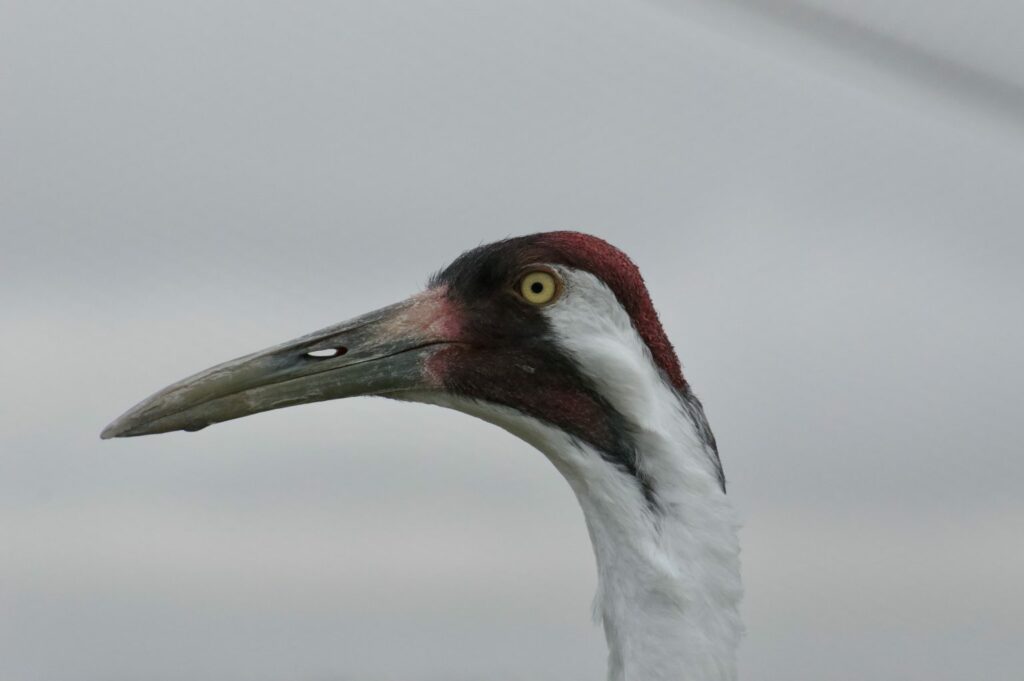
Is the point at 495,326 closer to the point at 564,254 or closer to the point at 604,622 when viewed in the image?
the point at 564,254

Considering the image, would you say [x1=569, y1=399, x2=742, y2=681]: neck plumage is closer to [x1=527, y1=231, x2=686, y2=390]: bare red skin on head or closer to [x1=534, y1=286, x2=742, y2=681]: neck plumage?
[x1=534, y1=286, x2=742, y2=681]: neck plumage

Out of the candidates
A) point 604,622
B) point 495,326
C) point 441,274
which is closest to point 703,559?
point 604,622

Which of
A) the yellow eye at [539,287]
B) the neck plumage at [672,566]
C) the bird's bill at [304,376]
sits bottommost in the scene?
the neck plumage at [672,566]

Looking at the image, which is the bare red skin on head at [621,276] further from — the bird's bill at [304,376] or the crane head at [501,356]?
the bird's bill at [304,376]

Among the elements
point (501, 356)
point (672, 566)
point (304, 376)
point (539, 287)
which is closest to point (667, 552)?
point (672, 566)

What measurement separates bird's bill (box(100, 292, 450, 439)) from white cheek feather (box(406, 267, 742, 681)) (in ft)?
1.45

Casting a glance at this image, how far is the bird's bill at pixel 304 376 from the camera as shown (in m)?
3.96

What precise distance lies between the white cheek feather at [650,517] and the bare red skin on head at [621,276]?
0.03 meters

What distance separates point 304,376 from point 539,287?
0.90 meters

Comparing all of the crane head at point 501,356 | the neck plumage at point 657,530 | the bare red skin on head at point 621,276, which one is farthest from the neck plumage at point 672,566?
the bare red skin on head at point 621,276

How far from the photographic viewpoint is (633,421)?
3.86m

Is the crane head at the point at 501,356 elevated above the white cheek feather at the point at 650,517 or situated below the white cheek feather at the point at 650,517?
above

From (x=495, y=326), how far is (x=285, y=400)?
0.80 m

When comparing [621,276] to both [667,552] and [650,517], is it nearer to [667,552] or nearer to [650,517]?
[650,517]
